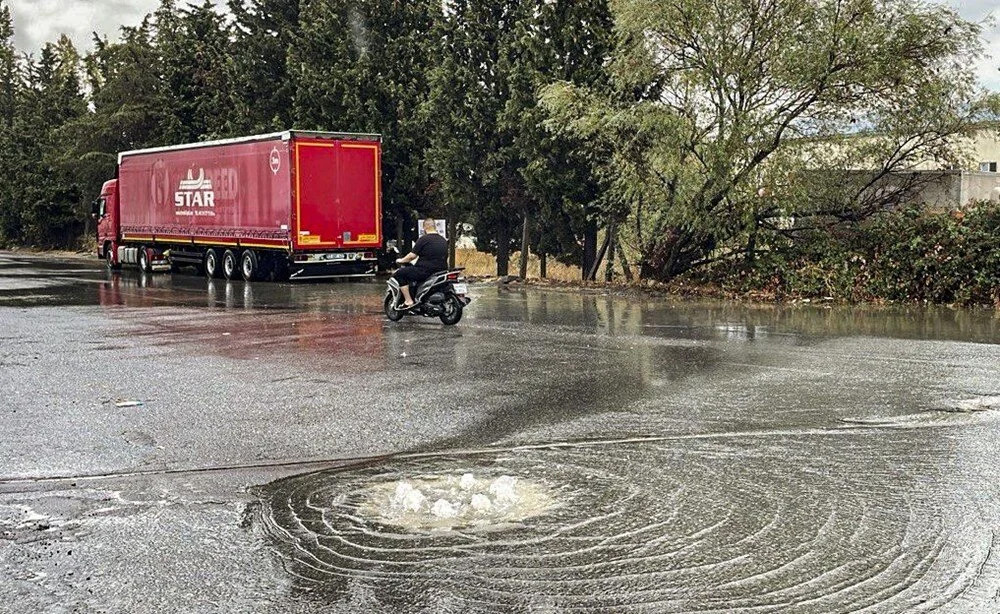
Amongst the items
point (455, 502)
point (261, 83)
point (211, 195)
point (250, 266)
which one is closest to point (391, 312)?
point (455, 502)

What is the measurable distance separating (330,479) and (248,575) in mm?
1976

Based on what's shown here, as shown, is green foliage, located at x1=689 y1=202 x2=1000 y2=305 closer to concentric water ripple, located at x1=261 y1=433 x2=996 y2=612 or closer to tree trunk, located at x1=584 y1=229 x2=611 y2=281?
tree trunk, located at x1=584 y1=229 x2=611 y2=281

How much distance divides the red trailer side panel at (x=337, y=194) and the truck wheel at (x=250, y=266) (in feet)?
7.42

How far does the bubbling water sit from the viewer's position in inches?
238

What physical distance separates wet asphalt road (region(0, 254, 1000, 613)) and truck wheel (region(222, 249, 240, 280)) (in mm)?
15178

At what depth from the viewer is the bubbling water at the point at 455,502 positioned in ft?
19.8

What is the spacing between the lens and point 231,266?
30703 mm

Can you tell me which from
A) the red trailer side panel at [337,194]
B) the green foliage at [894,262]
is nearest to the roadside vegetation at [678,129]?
the green foliage at [894,262]

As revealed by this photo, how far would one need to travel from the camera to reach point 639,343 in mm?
14742

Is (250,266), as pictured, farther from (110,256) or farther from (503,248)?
(110,256)

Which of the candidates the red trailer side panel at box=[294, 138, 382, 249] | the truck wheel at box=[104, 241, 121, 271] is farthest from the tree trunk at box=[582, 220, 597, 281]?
the truck wheel at box=[104, 241, 121, 271]

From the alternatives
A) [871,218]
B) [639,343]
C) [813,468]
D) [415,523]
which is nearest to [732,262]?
[871,218]

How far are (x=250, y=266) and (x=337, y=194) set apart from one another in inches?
132

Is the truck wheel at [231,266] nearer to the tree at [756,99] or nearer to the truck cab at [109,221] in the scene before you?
the truck cab at [109,221]
